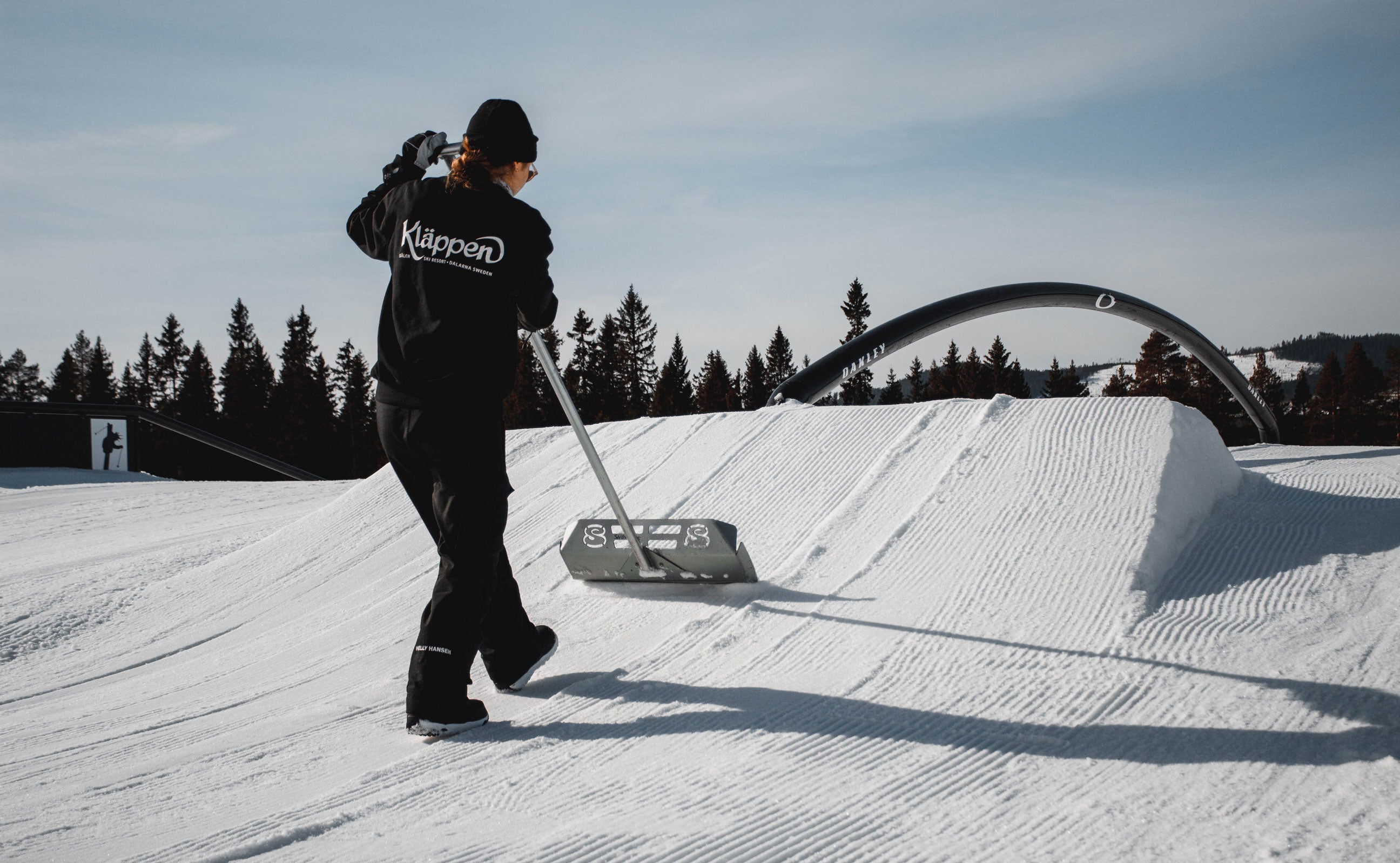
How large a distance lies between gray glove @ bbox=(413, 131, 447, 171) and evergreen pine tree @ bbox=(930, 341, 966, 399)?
78240mm

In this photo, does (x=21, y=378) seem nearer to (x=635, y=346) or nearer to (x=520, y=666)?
(x=635, y=346)

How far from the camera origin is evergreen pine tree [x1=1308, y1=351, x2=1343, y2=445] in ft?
209

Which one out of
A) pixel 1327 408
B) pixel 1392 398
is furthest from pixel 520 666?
pixel 1327 408

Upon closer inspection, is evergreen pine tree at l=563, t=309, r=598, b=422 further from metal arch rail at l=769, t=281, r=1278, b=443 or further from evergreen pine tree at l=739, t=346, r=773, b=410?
metal arch rail at l=769, t=281, r=1278, b=443

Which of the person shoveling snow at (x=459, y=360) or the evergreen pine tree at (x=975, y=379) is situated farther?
the evergreen pine tree at (x=975, y=379)

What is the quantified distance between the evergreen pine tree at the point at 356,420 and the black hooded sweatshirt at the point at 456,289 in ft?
200

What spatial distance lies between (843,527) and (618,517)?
47.2 inches

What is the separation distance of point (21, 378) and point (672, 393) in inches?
2641

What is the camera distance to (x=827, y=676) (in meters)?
2.77

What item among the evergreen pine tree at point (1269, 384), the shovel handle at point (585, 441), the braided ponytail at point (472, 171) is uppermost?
the evergreen pine tree at point (1269, 384)

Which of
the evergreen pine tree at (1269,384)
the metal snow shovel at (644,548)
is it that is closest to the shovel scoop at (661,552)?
the metal snow shovel at (644,548)

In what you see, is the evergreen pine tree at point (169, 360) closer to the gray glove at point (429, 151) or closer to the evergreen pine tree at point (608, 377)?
the evergreen pine tree at point (608, 377)

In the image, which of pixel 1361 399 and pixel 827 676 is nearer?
pixel 827 676

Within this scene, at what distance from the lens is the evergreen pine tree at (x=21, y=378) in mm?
82688
